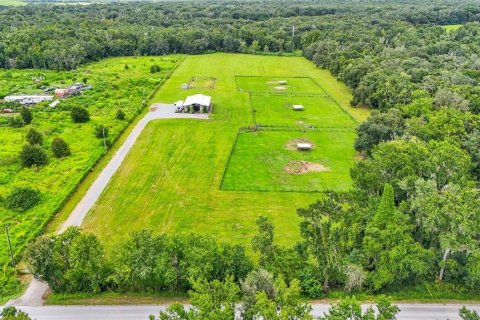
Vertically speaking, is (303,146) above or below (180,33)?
below

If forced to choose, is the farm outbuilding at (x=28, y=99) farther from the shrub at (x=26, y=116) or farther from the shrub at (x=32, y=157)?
the shrub at (x=32, y=157)

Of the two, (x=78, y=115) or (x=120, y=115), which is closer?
(x=78, y=115)

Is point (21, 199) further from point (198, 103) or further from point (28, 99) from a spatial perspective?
point (28, 99)

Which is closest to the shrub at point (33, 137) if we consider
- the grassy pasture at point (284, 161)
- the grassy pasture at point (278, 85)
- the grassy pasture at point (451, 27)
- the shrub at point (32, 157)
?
the shrub at point (32, 157)

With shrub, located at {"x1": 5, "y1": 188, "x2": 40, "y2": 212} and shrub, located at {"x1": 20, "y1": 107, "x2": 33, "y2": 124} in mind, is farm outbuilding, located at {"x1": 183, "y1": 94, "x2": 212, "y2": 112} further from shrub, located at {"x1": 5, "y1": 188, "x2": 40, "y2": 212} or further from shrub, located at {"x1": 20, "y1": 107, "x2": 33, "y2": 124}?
shrub, located at {"x1": 5, "y1": 188, "x2": 40, "y2": 212}

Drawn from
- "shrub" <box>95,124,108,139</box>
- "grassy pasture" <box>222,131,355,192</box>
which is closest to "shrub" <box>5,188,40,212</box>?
"shrub" <box>95,124,108,139</box>

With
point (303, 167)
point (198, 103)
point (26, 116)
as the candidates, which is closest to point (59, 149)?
point (26, 116)

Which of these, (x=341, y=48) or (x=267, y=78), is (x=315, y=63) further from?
(x=267, y=78)
